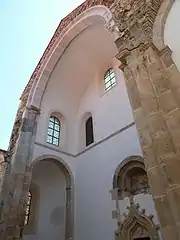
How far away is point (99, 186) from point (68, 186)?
1.49 metres

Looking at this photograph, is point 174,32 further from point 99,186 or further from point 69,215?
point 69,215

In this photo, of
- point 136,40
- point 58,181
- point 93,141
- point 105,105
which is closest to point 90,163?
point 93,141

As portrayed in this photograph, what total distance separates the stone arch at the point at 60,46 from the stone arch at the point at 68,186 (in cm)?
225

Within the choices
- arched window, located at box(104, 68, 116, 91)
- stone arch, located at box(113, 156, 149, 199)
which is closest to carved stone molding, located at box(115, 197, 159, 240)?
stone arch, located at box(113, 156, 149, 199)

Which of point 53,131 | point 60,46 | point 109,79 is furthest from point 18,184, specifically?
point 60,46

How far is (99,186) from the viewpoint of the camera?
694 cm

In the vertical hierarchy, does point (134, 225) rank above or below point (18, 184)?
below

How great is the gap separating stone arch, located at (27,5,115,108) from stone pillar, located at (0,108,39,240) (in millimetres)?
1037

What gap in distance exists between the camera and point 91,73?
986 centimetres

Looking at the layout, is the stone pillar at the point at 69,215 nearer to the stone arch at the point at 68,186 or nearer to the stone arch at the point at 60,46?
the stone arch at the point at 68,186

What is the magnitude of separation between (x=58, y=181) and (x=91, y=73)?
4.96 meters

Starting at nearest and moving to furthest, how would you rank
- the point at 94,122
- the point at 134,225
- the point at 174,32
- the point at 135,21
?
the point at 174,32, the point at 135,21, the point at 134,225, the point at 94,122

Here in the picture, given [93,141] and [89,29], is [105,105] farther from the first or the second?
[89,29]

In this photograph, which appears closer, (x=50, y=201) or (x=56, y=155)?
(x=56, y=155)
